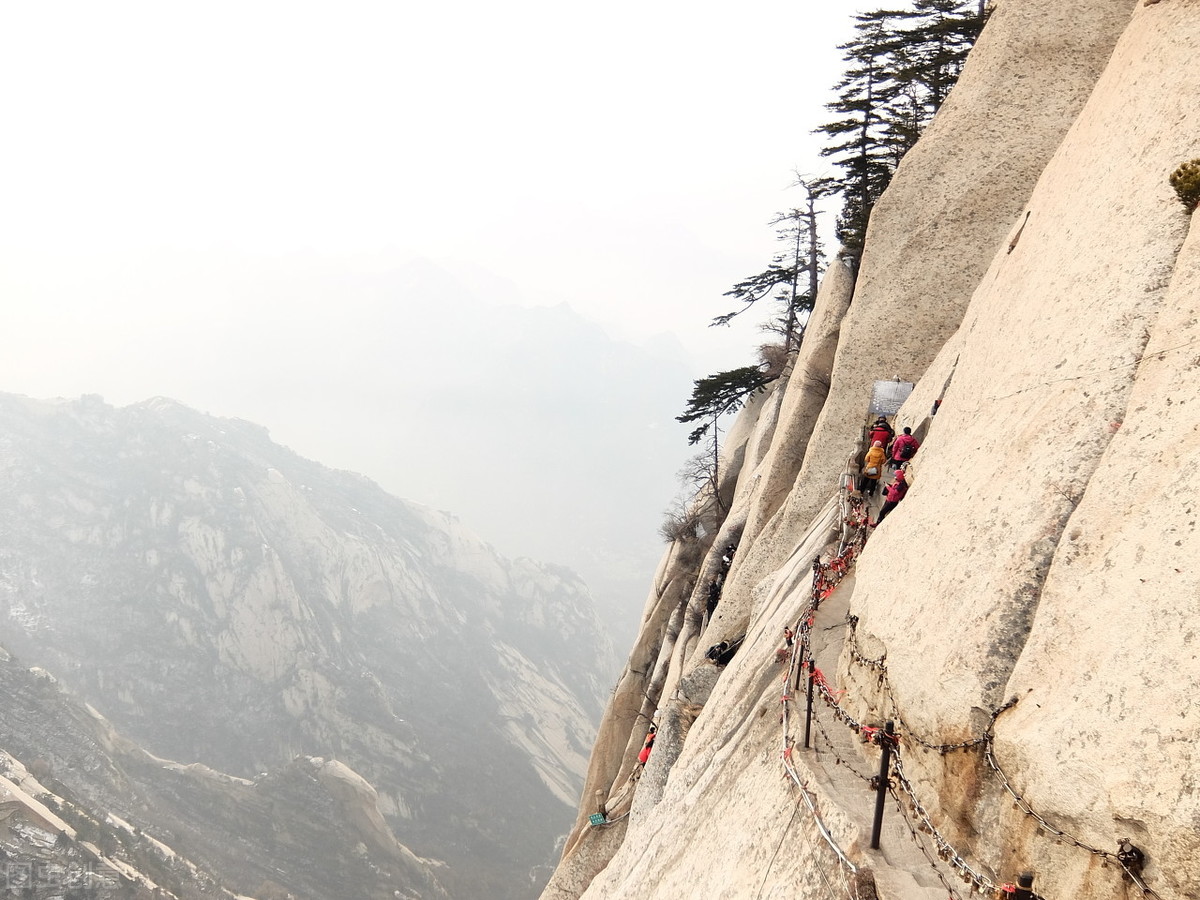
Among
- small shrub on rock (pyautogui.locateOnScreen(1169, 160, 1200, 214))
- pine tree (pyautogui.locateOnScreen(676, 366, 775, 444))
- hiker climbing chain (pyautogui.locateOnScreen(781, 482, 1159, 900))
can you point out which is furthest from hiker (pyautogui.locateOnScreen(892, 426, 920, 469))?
pine tree (pyautogui.locateOnScreen(676, 366, 775, 444))

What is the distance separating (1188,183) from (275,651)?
153 metres

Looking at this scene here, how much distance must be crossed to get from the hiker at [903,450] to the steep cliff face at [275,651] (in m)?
92.2

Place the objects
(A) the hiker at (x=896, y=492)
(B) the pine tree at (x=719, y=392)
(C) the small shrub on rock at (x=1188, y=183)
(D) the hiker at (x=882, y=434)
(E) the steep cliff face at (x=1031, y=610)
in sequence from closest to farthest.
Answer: (E) the steep cliff face at (x=1031, y=610)
(C) the small shrub on rock at (x=1188, y=183)
(A) the hiker at (x=896, y=492)
(D) the hiker at (x=882, y=434)
(B) the pine tree at (x=719, y=392)

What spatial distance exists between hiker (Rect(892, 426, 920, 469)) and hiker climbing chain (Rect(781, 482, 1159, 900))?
399cm

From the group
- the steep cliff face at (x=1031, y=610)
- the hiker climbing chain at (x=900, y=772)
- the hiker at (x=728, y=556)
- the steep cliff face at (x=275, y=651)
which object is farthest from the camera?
the steep cliff face at (x=275, y=651)

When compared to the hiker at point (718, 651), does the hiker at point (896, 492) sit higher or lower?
higher

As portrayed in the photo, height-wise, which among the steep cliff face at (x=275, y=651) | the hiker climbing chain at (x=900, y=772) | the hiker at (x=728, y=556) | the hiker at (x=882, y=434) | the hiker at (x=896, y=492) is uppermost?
the hiker at (x=882, y=434)

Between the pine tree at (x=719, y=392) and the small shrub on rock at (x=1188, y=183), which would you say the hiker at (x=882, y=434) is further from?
the pine tree at (x=719, y=392)

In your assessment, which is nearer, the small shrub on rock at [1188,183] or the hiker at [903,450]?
the small shrub on rock at [1188,183]

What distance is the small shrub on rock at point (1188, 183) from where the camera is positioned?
9672 millimetres

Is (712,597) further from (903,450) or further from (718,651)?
(903,450)

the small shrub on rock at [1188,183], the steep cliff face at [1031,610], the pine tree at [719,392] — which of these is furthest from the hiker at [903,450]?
the pine tree at [719,392]

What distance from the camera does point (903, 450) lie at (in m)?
16.2

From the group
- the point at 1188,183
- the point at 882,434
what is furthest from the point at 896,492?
the point at 1188,183
